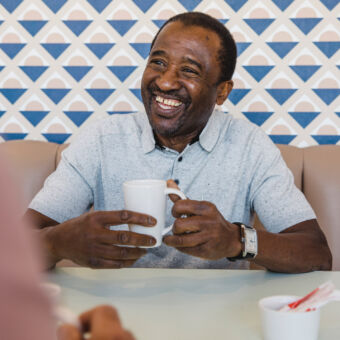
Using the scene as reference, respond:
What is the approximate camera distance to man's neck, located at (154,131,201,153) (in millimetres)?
1538

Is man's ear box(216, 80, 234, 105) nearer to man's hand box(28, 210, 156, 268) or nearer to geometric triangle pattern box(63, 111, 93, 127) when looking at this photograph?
geometric triangle pattern box(63, 111, 93, 127)

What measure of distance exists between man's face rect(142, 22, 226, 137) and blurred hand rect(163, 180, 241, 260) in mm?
473

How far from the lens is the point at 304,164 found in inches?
71.5

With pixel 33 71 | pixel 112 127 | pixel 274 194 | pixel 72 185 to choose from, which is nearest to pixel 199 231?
pixel 274 194

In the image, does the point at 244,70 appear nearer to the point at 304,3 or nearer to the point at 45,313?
the point at 304,3

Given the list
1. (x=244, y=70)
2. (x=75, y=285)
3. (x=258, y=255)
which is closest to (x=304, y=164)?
(x=244, y=70)

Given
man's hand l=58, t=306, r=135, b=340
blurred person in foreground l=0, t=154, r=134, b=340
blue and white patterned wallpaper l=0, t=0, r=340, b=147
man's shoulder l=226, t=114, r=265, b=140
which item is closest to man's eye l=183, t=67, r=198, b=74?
man's shoulder l=226, t=114, r=265, b=140

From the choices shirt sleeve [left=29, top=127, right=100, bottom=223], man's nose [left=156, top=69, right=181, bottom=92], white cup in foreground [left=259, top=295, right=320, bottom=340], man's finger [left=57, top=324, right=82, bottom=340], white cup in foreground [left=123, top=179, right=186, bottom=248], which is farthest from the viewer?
man's nose [left=156, top=69, right=181, bottom=92]

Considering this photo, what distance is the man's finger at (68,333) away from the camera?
346 mm

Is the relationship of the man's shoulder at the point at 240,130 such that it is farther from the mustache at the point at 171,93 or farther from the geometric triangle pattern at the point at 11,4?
the geometric triangle pattern at the point at 11,4

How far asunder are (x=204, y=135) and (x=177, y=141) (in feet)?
0.30

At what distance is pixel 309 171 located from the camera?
1.80 meters

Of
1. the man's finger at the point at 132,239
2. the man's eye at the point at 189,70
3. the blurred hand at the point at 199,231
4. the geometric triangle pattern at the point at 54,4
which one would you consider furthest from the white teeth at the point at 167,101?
the geometric triangle pattern at the point at 54,4

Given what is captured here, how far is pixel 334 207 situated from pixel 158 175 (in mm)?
709
